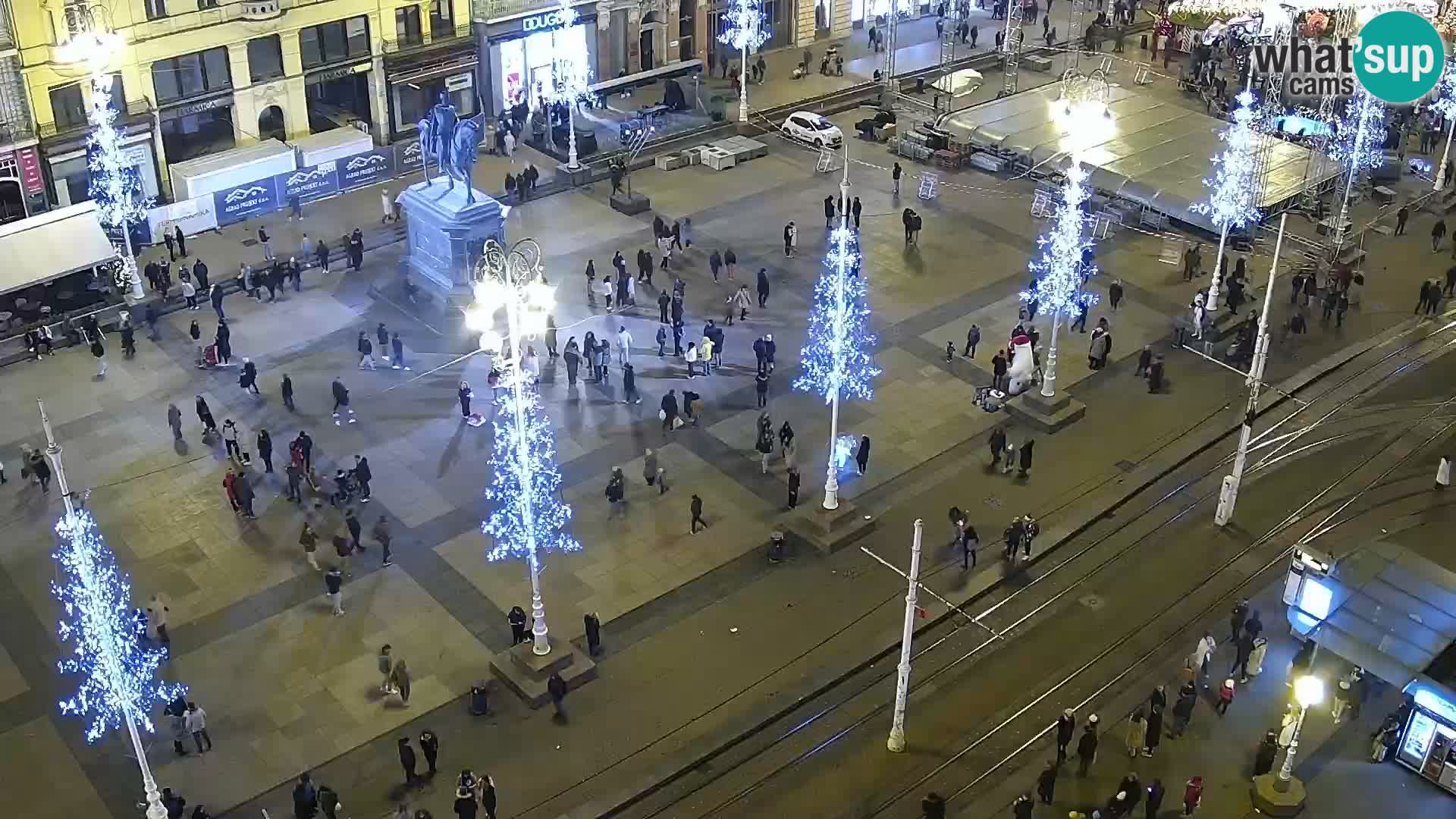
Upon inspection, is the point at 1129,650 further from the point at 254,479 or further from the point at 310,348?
the point at 310,348

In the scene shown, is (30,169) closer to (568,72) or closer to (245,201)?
(245,201)

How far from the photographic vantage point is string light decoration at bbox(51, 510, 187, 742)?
2794 cm

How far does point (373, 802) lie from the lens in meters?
26.3

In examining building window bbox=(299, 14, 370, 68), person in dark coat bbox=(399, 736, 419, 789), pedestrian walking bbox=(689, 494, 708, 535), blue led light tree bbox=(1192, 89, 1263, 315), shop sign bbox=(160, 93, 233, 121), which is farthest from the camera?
building window bbox=(299, 14, 370, 68)

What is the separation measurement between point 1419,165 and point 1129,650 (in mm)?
32452

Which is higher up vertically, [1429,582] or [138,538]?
[1429,582]

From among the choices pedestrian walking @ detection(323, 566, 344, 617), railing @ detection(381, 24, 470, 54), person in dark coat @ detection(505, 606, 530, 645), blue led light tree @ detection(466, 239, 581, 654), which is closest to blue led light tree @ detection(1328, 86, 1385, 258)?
blue led light tree @ detection(466, 239, 581, 654)

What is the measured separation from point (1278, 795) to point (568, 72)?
39408mm

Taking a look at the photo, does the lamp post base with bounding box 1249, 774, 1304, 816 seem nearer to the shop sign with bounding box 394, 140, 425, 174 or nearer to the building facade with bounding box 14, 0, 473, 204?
the shop sign with bounding box 394, 140, 425, 174

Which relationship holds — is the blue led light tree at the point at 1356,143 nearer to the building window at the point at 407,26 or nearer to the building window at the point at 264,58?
the building window at the point at 407,26

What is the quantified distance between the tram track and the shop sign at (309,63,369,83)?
2988cm

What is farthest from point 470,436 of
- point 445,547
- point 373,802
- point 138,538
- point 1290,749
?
point 1290,749

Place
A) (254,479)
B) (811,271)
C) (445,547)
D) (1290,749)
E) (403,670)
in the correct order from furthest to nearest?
(811,271) → (254,479) → (445,547) → (403,670) → (1290,749)

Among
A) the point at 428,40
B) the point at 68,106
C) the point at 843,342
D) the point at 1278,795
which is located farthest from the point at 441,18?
the point at 1278,795
